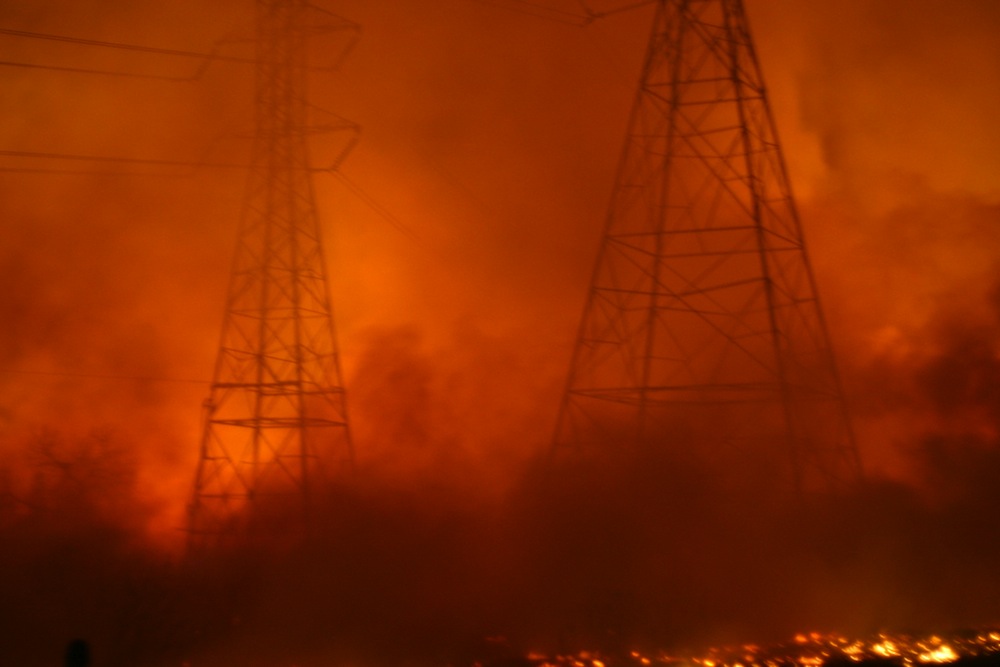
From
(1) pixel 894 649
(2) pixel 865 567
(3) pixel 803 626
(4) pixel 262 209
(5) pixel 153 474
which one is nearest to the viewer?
(1) pixel 894 649

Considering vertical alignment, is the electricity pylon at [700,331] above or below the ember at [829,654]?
above

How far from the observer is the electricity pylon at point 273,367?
25.2m

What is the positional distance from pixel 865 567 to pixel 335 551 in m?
12.0

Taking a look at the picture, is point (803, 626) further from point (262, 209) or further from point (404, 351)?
point (262, 209)

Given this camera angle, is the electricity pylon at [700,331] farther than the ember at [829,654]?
Yes

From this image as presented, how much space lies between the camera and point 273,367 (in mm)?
30266

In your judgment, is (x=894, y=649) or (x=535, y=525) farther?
(x=535, y=525)

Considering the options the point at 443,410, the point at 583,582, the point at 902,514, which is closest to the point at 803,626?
the point at 583,582

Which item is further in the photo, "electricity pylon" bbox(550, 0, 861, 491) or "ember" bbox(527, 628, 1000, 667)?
"electricity pylon" bbox(550, 0, 861, 491)

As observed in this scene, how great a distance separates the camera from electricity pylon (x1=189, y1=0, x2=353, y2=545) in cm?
2525

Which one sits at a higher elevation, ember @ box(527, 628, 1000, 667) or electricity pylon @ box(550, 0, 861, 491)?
electricity pylon @ box(550, 0, 861, 491)

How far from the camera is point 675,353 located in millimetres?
30000

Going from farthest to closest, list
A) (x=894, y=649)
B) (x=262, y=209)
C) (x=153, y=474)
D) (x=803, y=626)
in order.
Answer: (x=262, y=209), (x=153, y=474), (x=803, y=626), (x=894, y=649)

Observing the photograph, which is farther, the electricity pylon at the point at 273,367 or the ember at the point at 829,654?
the electricity pylon at the point at 273,367
